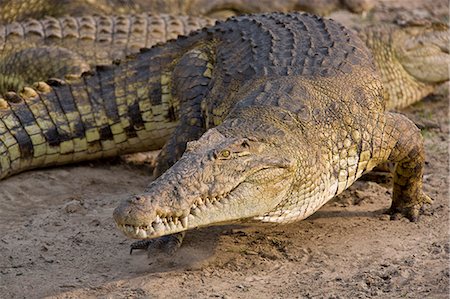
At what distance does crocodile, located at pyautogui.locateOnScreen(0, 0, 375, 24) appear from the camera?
8516 millimetres

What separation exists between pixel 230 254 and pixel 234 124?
0.70 metres

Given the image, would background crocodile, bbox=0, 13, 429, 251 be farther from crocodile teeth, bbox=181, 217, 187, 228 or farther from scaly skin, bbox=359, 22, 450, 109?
scaly skin, bbox=359, 22, 450, 109

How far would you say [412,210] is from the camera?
16.3 ft

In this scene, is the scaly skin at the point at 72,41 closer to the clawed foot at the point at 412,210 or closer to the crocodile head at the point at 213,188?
the clawed foot at the point at 412,210

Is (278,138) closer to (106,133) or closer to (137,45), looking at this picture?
(106,133)

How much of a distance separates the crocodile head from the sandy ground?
454mm

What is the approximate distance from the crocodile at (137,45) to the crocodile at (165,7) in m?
0.87

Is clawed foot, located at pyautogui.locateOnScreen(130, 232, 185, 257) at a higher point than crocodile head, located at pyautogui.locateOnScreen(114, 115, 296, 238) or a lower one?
lower

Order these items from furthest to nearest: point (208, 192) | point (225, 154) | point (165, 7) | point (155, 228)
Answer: point (165, 7), point (225, 154), point (208, 192), point (155, 228)

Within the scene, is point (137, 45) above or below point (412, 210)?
below

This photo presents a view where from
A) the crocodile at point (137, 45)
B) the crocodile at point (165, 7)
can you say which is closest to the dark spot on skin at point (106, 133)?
the crocodile at point (137, 45)

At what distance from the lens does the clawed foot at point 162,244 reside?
4.54 meters

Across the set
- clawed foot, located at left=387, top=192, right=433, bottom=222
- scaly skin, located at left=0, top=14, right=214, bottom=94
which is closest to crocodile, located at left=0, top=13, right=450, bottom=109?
scaly skin, located at left=0, top=14, right=214, bottom=94

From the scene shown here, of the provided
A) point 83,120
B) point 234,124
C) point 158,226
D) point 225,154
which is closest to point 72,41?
point 83,120
